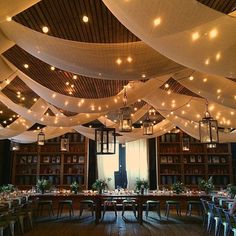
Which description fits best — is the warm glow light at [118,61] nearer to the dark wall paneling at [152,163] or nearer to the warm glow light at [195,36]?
the warm glow light at [195,36]

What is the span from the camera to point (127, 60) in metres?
3.84

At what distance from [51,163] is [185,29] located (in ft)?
36.4

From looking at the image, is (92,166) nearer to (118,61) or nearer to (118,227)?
(118,227)

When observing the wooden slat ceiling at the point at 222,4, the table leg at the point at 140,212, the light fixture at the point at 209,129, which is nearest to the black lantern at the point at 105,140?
the table leg at the point at 140,212

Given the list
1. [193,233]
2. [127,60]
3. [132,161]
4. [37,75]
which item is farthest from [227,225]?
[132,161]

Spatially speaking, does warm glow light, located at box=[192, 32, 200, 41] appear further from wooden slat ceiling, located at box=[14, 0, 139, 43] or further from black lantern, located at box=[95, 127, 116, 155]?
black lantern, located at box=[95, 127, 116, 155]

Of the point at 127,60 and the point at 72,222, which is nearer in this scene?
the point at 127,60

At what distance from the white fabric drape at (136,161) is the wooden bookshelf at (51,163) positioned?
2.11 m

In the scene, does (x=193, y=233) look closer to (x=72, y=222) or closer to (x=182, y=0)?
(x=72, y=222)

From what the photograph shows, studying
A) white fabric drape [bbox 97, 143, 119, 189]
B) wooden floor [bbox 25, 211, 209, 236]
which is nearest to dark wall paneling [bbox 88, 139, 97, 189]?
white fabric drape [bbox 97, 143, 119, 189]

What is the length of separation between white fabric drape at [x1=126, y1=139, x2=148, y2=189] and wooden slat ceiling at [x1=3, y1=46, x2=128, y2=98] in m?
5.56

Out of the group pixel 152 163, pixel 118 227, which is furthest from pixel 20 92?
pixel 152 163

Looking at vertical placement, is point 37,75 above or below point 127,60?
above

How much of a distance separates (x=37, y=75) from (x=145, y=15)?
180 inches
